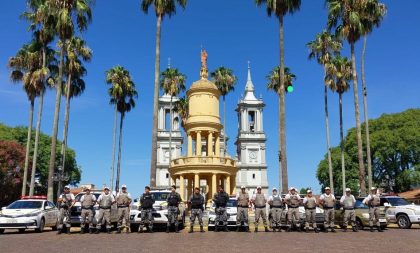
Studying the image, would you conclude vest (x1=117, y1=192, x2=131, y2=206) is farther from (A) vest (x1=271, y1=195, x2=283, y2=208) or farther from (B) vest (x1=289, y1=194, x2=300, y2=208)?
(B) vest (x1=289, y1=194, x2=300, y2=208)

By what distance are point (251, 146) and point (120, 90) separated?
37.2m

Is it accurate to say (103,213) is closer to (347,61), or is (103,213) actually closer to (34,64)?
(34,64)

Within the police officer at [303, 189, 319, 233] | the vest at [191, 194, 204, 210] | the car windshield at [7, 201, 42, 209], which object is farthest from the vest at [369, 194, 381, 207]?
the car windshield at [7, 201, 42, 209]

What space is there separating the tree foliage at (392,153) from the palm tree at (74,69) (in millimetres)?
35268

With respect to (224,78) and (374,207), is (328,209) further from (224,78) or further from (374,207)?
(224,78)

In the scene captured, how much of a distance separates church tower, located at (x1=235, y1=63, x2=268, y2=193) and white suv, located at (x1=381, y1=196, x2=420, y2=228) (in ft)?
182

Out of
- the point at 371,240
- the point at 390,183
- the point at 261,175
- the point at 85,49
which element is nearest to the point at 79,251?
the point at 371,240

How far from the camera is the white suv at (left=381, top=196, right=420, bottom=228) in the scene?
21.5 metres

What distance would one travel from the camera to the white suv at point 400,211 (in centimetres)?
2155

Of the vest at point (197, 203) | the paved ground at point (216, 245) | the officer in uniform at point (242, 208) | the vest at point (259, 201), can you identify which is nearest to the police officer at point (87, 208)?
the paved ground at point (216, 245)

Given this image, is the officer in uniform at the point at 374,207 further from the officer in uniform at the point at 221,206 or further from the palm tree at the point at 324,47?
the palm tree at the point at 324,47

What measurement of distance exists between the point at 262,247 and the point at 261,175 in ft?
222

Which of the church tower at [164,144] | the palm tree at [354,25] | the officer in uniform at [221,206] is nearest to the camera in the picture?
the officer in uniform at [221,206]

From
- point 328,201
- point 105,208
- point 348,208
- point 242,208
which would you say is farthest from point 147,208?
point 348,208
